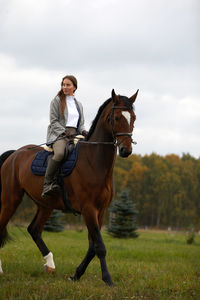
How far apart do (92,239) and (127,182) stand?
55546mm

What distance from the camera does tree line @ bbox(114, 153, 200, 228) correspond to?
59.1 meters

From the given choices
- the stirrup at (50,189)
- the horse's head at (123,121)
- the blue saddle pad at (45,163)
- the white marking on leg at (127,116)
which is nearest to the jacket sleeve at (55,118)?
the blue saddle pad at (45,163)

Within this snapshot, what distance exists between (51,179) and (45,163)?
1.87 ft

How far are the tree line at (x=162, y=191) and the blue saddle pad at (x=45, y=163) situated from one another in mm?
50959

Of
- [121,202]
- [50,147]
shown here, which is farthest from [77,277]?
[121,202]

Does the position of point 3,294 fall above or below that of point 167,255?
above

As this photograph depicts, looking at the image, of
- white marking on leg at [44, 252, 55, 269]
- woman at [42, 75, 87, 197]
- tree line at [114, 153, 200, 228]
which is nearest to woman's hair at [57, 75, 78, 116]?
woman at [42, 75, 87, 197]

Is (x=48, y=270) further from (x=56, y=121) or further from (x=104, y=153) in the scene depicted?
(x=56, y=121)

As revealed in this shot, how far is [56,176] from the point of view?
Answer: 6.34 m

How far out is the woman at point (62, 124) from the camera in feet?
20.6

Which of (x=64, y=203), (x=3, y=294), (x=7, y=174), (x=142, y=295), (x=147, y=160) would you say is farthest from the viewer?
(x=147, y=160)

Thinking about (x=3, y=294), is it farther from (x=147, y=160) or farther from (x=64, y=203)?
(x=147, y=160)

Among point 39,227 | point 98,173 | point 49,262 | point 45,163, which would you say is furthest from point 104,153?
point 49,262

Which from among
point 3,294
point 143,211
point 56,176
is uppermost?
point 56,176
